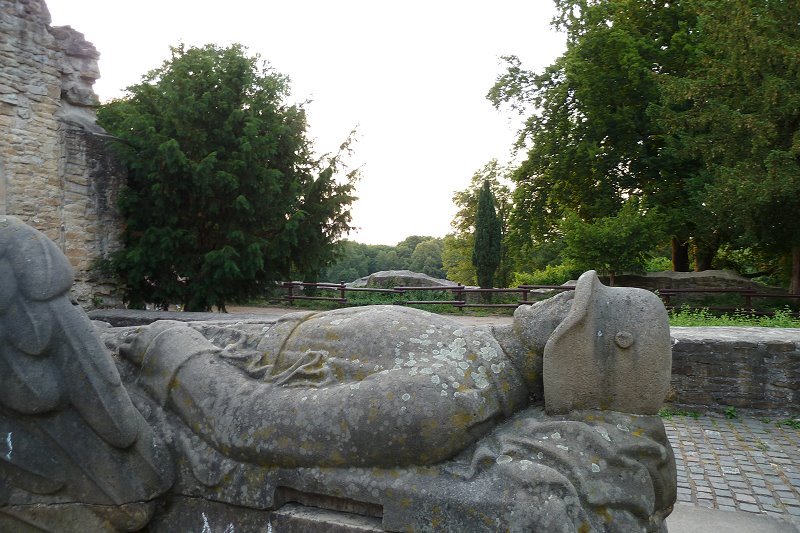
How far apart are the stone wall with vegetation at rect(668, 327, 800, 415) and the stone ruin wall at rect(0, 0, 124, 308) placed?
828 centimetres

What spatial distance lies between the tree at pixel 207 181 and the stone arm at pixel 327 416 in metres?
6.82

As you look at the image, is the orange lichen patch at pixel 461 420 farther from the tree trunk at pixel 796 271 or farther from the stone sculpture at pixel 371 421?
the tree trunk at pixel 796 271

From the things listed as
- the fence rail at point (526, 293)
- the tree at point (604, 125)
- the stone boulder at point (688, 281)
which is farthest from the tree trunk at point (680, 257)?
the fence rail at point (526, 293)

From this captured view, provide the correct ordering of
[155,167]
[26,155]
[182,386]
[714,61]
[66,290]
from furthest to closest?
[714,61] < [155,167] < [26,155] < [182,386] < [66,290]

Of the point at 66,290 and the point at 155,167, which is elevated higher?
the point at 155,167

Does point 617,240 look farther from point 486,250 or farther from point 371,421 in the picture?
point 371,421

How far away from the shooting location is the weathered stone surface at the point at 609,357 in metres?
2.27

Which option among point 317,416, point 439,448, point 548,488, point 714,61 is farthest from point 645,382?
point 714,61

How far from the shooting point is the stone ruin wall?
27.4 feet

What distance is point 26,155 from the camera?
28.0ft

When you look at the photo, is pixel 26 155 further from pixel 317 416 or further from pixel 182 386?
pixel 317 416

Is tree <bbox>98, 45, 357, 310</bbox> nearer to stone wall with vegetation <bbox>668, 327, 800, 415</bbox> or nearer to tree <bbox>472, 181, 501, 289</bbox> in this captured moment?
stone wall with vegetation <bbox>668, 327, 800, 415</bbox>

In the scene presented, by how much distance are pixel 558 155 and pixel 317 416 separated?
17.3 metres

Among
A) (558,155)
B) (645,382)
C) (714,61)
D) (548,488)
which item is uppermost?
(714,61)
